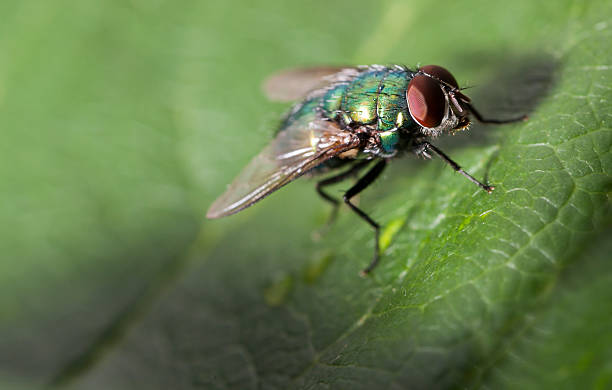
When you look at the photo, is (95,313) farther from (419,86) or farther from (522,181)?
(522,181)

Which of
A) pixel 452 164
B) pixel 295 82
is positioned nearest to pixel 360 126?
pixel 452 164

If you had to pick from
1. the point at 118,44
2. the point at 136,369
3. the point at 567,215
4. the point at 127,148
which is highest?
the point at 118,44

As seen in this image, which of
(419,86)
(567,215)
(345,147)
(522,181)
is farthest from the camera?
(345,147)

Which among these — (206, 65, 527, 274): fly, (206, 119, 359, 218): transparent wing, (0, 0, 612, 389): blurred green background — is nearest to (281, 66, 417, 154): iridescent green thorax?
(206, 65, 527, 274): fly

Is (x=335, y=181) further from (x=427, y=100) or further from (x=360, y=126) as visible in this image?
(x=427, y=100)

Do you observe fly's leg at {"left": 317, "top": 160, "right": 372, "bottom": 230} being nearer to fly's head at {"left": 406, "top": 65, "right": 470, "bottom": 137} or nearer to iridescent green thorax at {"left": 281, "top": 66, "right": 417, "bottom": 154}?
iridescent green thorax at {"left": 281, "top": 66, "right": 417, "bottom": 154}

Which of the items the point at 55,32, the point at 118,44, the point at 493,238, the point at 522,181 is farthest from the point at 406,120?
the point at 55,32
